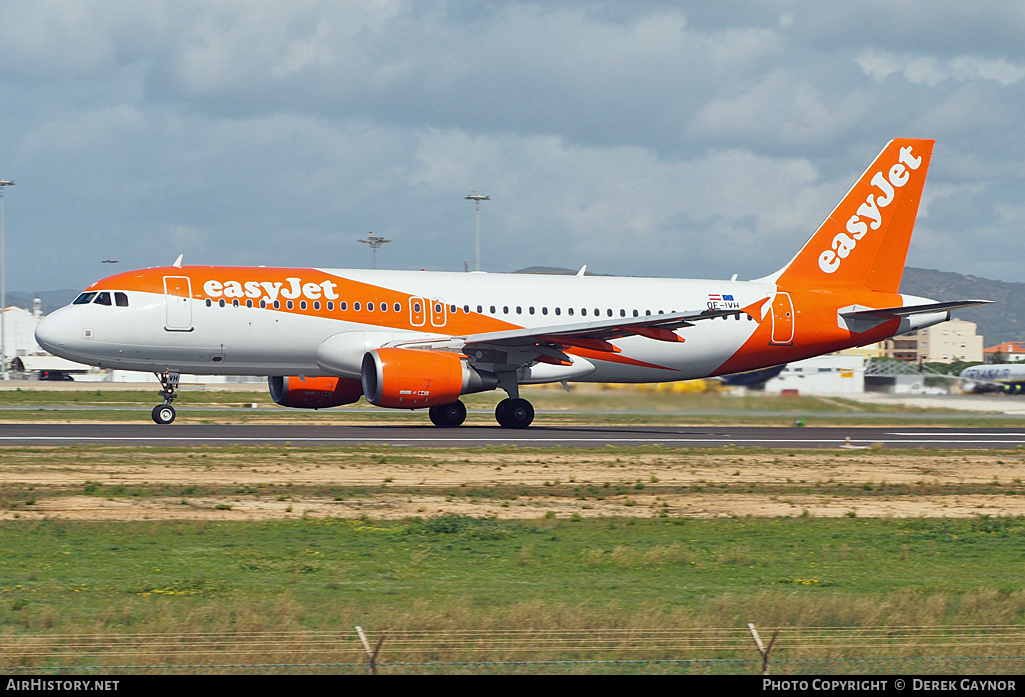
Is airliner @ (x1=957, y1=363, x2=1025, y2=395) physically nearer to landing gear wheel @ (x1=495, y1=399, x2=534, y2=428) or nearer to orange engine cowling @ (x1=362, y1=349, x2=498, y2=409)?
landing gear wheel @ (x1=495, y1=399, x2=534, y2=428)

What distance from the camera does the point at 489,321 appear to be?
33938 mm

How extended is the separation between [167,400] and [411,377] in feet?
26.3

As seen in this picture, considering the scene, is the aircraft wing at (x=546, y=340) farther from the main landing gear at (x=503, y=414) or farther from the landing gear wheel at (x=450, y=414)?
the landing gear wheel at (x=450, y=414)

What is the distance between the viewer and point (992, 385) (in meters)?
54.0


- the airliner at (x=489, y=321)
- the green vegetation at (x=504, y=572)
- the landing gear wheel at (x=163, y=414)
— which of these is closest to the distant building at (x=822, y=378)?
the airliner at (x=489, y=321)

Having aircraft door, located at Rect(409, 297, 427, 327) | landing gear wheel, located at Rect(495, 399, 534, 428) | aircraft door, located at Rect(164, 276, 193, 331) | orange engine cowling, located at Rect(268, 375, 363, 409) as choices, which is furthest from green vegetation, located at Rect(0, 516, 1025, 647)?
orange engine cowling, located at Rect(268, 375, 363, 409)

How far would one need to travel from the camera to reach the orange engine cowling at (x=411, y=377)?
29.7m

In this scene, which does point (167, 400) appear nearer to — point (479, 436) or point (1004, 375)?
point (479, 436)

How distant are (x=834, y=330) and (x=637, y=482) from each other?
1898cm

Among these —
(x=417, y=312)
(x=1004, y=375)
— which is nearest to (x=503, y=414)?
(x=417, y=312)

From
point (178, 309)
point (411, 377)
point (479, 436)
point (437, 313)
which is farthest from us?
point (437, 313)

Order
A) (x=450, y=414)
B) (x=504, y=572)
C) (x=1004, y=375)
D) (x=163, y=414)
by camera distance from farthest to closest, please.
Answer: (x=1004, y=375) < (x=450, y=414) < (x=163, y=414) < (x=504, y=572)

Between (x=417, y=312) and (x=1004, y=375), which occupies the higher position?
(x=417, y=312)
